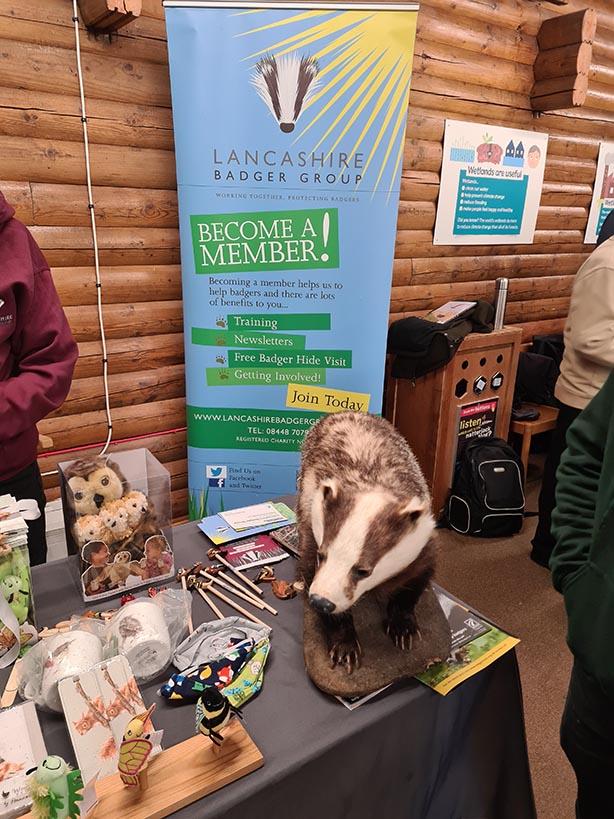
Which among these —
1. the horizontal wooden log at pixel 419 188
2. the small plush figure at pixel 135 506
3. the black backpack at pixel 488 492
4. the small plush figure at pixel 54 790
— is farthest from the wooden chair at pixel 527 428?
the small plush figure at pixel 54 790

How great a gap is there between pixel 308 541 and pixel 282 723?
398 millimetres

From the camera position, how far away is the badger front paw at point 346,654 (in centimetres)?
127

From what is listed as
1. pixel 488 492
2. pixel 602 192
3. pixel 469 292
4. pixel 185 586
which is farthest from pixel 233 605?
pixel 602 192

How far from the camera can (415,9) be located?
2576mm

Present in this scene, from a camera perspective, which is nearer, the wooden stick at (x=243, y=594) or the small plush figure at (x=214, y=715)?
the small plush figure at (x=214, y=715)

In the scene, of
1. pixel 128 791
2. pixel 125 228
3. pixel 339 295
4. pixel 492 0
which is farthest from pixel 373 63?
pixel 128 791

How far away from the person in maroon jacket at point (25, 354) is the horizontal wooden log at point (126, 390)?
1.17 meters

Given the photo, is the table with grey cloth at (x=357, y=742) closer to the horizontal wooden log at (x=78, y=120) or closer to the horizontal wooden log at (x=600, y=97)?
the horizontal wooden log at (x=78, y=120)

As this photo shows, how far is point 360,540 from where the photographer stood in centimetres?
118

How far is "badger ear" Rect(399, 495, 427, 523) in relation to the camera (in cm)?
122

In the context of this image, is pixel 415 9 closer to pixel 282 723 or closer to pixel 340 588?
pixel 340 588

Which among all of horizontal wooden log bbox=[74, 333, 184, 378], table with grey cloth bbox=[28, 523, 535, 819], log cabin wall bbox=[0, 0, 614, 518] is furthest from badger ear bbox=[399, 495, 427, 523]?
horizontal wooden log bbox=[74, 333, 184, 378]

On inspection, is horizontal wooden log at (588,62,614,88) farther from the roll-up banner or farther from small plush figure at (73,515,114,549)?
small plush figure at (73,515,114,549)

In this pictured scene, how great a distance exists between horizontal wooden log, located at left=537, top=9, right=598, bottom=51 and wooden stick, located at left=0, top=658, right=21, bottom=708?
4947 mm
